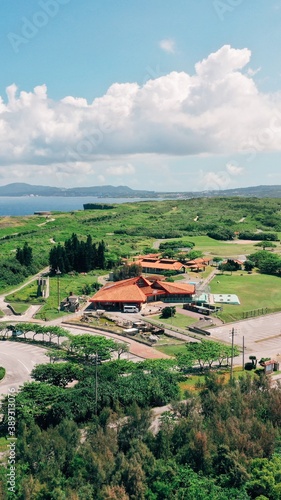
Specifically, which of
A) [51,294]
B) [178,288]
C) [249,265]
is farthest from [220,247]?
[51,294]

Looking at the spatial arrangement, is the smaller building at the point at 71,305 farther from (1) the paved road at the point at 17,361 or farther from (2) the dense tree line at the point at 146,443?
(2) the dense tree line at the point at 146,443

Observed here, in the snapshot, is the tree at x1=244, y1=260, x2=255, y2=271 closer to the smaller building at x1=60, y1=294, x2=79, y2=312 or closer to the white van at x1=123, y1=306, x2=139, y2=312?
the white van at x1=123, y1=306, x2=139, y2=312

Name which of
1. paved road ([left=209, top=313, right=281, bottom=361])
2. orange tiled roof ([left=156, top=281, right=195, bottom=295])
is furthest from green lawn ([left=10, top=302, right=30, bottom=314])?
paved road ([left=209, top=313, right=281, bottom=361])

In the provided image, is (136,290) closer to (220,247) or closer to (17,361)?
(17,361)

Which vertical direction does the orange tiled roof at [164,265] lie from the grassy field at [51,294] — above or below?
above

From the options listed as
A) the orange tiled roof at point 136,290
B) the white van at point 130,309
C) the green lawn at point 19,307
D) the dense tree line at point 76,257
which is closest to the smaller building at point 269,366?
the white van at point 130,309

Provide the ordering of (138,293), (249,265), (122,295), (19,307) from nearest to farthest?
(19,307) < (122,295) < (138,293) < (249,265)
